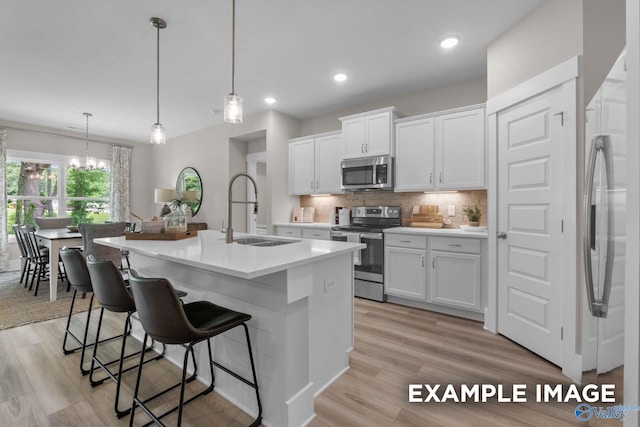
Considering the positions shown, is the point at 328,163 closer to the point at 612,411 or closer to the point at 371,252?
the point at 371,252

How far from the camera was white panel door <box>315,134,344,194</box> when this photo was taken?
448 cm

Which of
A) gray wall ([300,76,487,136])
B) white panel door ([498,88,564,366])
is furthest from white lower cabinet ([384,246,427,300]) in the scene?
gray wall ([300,76,487,136])

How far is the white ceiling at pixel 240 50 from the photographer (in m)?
2.43

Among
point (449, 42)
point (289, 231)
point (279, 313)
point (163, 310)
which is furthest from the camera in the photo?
point (289, 231)

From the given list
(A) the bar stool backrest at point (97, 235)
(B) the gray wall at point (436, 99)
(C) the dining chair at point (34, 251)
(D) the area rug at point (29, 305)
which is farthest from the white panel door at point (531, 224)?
(C) the dining chair at point (34, 251)

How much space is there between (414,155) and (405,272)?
1.43 meters

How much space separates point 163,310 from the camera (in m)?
1.33

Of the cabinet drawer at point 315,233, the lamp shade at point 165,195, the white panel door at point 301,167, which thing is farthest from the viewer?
the white panel door at point 301,167

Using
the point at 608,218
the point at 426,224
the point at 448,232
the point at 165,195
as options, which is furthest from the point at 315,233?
the point at 608,218

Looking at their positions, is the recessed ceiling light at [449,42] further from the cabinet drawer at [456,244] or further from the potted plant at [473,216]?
the cabinet drawer at [456,244]

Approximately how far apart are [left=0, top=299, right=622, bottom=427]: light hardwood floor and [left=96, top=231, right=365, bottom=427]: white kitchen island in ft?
0.48

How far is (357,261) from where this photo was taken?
3846 millimetres

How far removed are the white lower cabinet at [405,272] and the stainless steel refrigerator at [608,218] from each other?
198 cm

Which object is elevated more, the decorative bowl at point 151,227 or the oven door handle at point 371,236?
the decorative bowl at point 151,227
